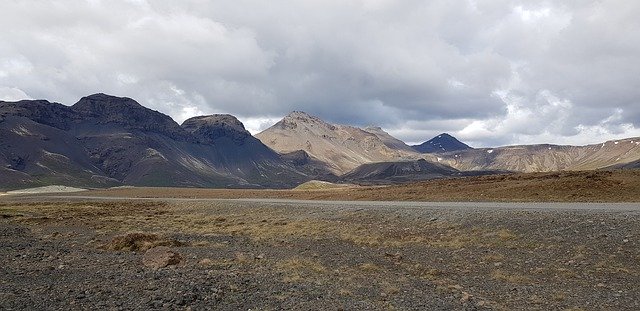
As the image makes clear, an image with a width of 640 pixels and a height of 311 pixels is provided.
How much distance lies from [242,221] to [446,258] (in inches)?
889

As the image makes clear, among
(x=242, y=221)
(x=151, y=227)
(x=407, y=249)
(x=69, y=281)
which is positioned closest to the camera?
(x=69, y=281)

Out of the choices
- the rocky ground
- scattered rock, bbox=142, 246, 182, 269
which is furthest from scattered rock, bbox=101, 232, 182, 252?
scattered rock, bbox=142, 246, 182, 269

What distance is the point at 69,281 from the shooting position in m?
16.0

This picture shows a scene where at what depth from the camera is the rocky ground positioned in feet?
45.2

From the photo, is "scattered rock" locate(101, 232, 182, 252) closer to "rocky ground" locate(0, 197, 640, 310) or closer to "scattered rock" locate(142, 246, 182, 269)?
"rocky ground" locate(0, 197, 640, 310)

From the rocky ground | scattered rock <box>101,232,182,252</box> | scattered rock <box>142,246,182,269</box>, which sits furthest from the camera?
scattered rock <box>101,232,182,252</box>

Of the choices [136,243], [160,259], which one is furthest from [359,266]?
[136,243]

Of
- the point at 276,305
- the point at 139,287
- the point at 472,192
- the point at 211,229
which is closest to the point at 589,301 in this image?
the point at 276,305

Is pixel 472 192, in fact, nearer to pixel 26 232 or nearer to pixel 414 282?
pixel 414 282

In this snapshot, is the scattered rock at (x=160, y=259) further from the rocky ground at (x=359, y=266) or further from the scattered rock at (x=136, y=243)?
the scattered rock at (x=136, y=243)

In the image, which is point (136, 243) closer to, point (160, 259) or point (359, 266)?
point (160, 259)

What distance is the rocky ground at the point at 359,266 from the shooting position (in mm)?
13773

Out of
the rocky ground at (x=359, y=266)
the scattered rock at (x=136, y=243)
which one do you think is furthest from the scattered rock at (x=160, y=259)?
the scattered rock at (x=136, y=243)

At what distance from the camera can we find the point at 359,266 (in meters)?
19.5
